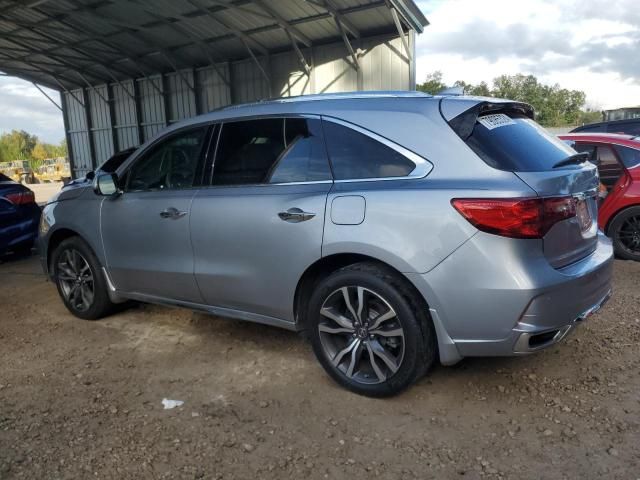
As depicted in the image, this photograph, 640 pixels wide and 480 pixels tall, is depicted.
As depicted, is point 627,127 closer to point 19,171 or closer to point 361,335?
point 361,335

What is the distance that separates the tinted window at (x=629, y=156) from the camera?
6.14m

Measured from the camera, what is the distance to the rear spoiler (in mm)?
2740

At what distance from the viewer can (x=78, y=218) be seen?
4.38m

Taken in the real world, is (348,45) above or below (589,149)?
above

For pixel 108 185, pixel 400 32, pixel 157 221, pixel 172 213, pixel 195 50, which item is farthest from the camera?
pixel 195 50

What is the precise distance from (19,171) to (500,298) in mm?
42505

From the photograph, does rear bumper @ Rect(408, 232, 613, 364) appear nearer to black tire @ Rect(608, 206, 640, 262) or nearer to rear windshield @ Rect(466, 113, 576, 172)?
rear windshield @ Rect(466, 113, 576, 172)

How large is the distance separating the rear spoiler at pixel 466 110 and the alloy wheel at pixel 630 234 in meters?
4.04

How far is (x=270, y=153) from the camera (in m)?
3.36

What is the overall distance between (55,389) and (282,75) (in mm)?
14627

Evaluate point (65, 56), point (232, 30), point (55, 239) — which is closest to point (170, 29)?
point (232, 30)

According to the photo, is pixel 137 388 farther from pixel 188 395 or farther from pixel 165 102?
pixel 165 102

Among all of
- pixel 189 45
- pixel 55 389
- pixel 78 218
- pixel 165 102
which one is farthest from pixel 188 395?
pixel 165 102

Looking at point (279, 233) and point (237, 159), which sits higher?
point (237, 159)
